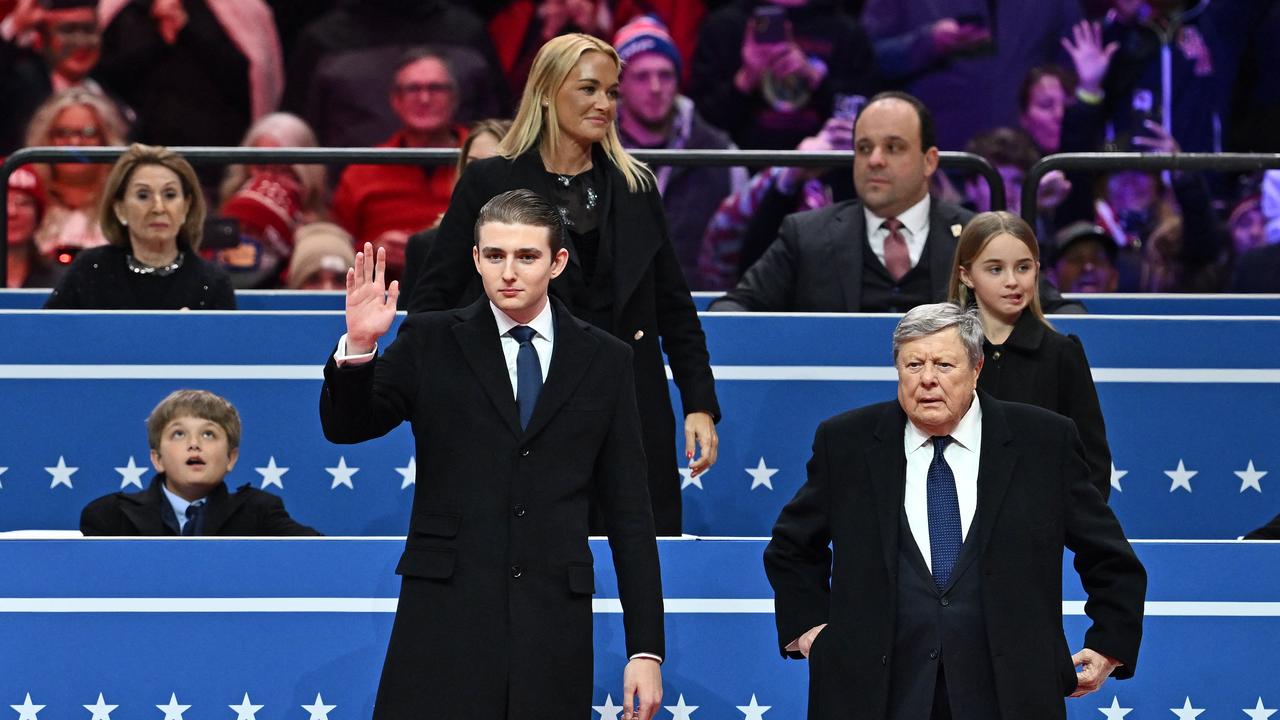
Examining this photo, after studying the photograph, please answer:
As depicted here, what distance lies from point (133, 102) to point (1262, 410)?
464 cm

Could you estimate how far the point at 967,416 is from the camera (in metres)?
3.93

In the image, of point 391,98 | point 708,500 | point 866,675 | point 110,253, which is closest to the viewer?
point 866,675

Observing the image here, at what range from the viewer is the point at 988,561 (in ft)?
12.4

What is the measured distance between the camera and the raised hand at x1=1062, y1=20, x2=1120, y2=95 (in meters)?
8.09

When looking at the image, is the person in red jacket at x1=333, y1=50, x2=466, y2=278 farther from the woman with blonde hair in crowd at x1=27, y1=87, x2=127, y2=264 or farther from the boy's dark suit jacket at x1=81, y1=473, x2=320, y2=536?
the boy's dark suit jacket at x1=81, y1=473, x2=320, y2=536

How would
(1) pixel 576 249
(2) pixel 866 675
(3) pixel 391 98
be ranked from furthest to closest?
(3) pixel 391 98, (1) pixel 576 249, (2) pixel 866 675

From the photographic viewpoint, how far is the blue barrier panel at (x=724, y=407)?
5.67 metres

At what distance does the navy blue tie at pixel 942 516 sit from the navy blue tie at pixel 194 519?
79.4 inches

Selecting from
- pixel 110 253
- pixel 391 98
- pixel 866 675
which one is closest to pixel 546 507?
pixel 866 675

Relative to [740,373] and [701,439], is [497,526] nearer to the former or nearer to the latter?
[701,439]

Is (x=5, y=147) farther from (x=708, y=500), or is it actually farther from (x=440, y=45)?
(x=708, y=500)

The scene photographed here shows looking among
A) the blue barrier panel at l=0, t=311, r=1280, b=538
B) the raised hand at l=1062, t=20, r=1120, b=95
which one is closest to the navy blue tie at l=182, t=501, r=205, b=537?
the blue barrier panel at l=0, t=311, r=1280, b=538

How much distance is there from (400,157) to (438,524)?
3134 millimetres

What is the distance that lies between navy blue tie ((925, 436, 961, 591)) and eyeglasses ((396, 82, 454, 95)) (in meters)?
4.11
